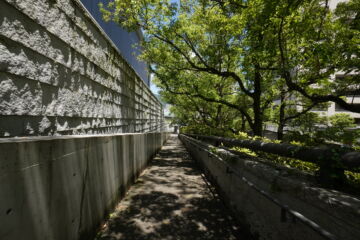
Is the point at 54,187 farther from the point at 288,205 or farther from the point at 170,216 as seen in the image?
the point at 288,205

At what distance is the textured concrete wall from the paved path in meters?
1.88

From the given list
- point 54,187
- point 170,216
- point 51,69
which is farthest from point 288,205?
point 51,69

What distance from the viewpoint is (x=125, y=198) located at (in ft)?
16.8

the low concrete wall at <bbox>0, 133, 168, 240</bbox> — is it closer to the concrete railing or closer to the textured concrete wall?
the textured concrete wall

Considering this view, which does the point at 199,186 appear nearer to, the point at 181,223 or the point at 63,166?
the point at 181,223

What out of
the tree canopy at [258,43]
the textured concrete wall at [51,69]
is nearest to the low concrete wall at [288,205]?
the textured concrete wall at [51,69]

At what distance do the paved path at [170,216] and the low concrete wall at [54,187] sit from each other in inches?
17.3

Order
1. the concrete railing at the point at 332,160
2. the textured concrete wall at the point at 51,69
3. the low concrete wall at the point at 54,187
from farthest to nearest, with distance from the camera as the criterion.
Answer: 1. the textured concrete wall at the point at 51,69
2. the concrete railing at the point at 332,160
3. the low concrete wall at the point at 54,187

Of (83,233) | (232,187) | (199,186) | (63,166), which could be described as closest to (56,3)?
(63,166)

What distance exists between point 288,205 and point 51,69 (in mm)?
3696

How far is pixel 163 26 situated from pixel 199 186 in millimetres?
8573

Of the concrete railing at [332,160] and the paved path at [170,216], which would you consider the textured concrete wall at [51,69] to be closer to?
the paved path at [170,216]

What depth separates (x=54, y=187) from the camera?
224cm

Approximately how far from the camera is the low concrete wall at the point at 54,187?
64.7 inches
